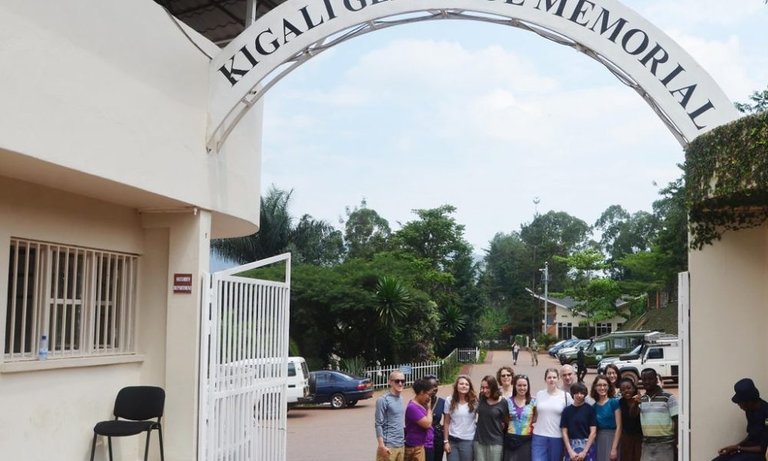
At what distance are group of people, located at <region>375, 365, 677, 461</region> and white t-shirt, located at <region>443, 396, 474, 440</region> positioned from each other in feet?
0.03

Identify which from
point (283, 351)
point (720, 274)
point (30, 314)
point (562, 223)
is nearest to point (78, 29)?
point (30, 314)

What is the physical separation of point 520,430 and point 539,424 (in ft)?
0.69

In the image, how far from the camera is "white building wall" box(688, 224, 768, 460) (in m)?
7.82

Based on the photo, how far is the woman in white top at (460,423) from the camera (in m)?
8.30

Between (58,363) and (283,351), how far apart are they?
3129 mm

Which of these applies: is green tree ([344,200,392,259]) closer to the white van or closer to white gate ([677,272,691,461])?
the white van

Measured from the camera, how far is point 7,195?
7.26 meters

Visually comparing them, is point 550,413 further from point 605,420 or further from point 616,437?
point 616,437

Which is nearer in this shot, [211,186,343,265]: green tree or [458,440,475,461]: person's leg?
[458,440,475,461]: person's leg

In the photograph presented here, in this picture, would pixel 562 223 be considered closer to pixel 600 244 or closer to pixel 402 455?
pixel 600 244

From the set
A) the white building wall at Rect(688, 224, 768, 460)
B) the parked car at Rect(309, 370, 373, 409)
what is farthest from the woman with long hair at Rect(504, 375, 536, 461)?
the parked car at Rect(309, 370, 373, 409)

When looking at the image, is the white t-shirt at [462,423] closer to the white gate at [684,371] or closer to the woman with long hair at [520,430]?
the woman with long hair at [520,430]

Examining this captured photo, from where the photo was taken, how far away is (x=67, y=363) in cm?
790

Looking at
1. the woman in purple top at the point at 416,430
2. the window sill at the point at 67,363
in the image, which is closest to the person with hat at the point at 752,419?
the woman in purple top at the point at 416,430
